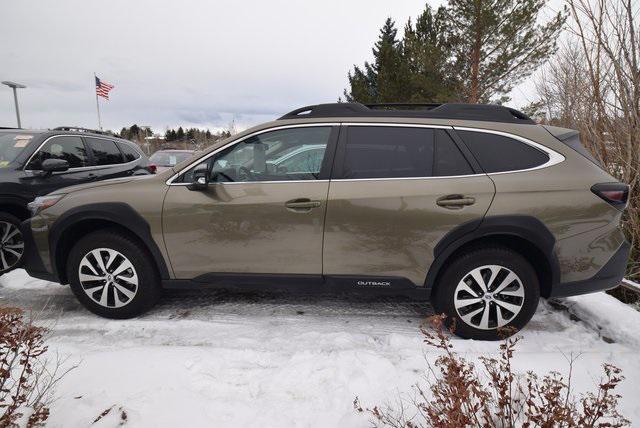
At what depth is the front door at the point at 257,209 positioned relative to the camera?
9.39 ft

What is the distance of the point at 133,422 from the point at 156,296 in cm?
136

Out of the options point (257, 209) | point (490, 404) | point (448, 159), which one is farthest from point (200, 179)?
point (490, 404)

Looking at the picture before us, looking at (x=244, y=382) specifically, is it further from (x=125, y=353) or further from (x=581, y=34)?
(x=581, y=34)

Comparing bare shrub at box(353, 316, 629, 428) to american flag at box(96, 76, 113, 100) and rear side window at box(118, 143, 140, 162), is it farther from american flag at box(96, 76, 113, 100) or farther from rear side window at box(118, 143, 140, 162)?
american flag at box(96, 76, 113, 100)

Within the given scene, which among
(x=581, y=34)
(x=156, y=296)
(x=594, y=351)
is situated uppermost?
(x=581, y=34)

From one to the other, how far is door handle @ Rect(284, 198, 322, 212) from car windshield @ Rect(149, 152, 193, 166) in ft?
31.2

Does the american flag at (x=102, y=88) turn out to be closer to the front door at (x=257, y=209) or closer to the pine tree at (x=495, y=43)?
the pine tree at (x=495, y=43)

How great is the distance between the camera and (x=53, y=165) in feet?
15.0

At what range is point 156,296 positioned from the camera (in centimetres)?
319

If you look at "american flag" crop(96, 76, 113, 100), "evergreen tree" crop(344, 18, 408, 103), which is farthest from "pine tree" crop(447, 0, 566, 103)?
"american flag" crop(96, 76, 113, 100)

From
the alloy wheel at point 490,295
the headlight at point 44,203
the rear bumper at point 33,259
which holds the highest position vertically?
the headlight at point 44,203

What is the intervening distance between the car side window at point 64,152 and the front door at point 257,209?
9.71ft

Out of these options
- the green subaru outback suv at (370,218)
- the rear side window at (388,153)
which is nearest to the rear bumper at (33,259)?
the green subaru outback suv at (370,218)

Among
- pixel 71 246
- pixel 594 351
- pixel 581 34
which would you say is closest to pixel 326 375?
pixel 594 351
